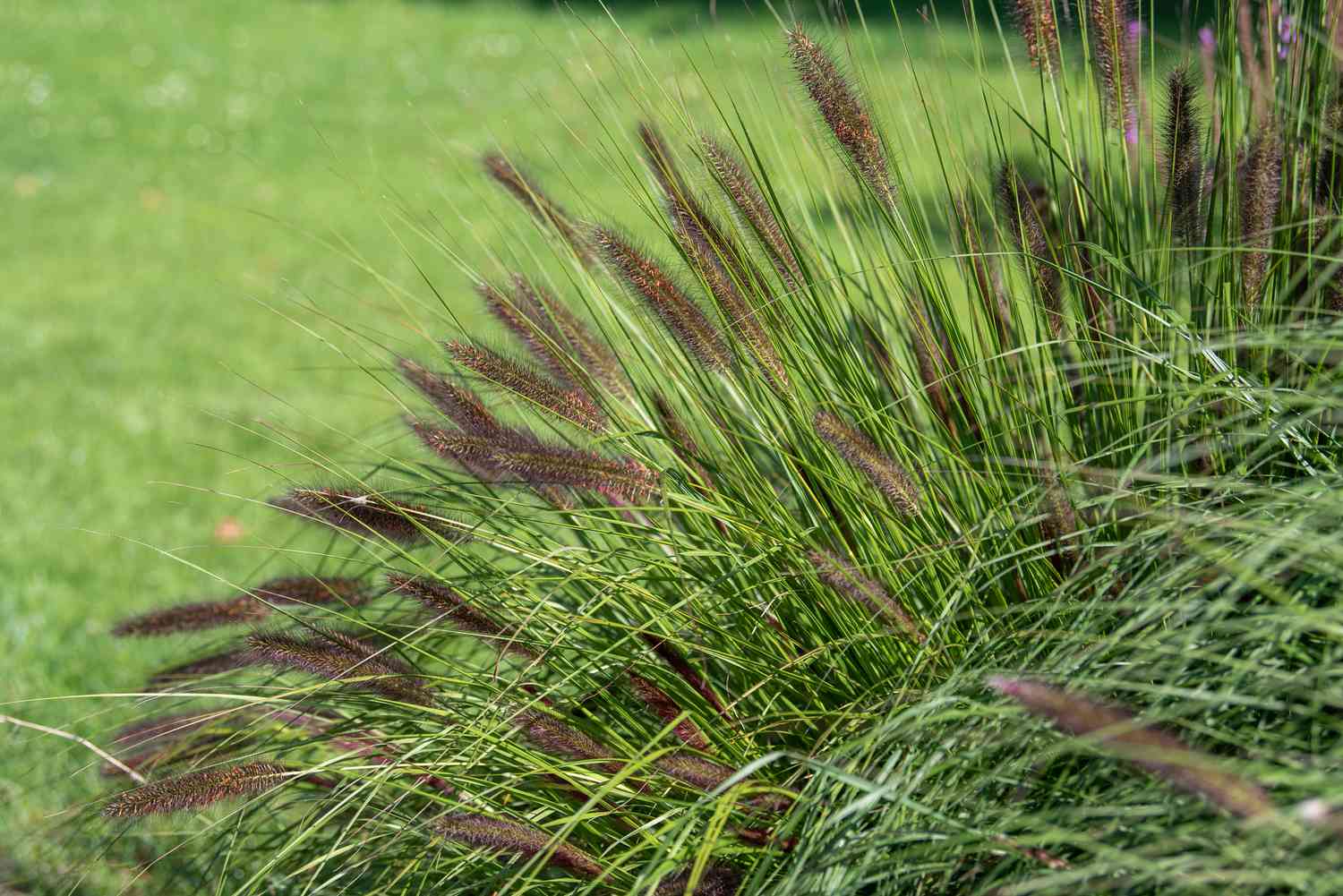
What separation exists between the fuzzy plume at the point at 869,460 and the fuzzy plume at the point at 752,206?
1.16 ft

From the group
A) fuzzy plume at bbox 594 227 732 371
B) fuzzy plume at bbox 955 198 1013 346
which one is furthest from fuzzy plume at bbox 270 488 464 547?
fuzzy plume at bbox 955 198 1013 346

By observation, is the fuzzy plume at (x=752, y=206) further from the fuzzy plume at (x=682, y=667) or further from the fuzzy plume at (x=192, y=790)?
the fuzzy plume at (x=192, y=790)

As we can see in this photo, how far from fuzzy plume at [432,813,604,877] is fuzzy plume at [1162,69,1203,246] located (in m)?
1.24

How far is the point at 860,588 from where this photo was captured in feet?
5.40

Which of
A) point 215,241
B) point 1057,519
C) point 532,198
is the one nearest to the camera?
point 1057,519

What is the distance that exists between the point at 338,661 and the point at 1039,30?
56.2 inches

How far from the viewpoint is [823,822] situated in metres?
1.42

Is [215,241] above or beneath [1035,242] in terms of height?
beneath

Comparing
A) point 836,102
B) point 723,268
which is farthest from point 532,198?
point 836,102

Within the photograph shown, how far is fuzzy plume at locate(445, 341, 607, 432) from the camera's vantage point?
1808 millimetres

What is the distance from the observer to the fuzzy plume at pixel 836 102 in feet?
6.12

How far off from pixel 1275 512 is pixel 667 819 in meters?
0.87

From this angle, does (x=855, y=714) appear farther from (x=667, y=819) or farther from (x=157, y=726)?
(x=157, y=726)

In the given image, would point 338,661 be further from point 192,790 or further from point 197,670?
point 197,670
